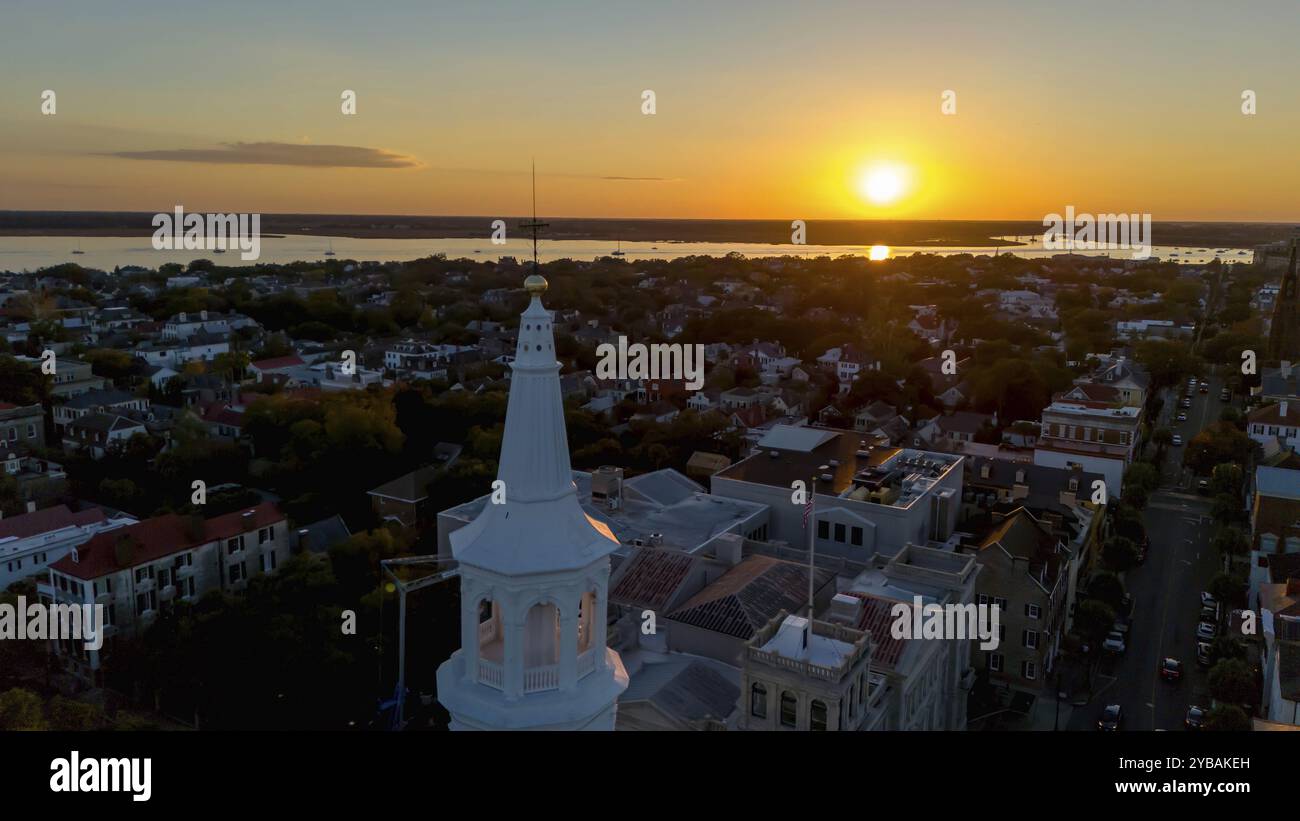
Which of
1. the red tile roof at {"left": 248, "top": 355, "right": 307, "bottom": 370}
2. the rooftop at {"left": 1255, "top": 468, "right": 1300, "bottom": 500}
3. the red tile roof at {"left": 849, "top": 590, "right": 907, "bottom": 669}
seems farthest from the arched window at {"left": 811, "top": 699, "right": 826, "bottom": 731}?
the red tile roof at {"left": 248, "top": 355, "right": 307, "bottom": 370}

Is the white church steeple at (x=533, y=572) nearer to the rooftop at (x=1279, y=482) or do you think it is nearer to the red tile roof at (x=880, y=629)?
the red tile roof at (x=880, y=629)

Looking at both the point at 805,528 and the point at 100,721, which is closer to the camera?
the point at 100,721

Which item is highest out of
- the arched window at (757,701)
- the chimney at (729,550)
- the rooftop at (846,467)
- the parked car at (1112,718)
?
the rooftop at (846,467)

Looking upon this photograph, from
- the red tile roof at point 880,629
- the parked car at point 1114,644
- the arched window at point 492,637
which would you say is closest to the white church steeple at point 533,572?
the arched window at point 492,637

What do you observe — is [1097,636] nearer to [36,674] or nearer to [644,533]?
[644,533]

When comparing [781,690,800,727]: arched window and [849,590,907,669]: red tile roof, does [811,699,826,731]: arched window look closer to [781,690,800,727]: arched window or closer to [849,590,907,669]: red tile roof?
[781,690,800,727]: arched window

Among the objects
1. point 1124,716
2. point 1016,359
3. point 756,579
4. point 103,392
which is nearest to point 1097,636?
point 1124,716

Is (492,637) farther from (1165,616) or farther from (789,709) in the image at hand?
(1165,616)
